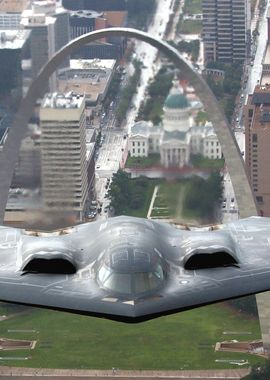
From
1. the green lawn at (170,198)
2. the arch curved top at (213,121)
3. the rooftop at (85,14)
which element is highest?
the arch curved top at (213,121)

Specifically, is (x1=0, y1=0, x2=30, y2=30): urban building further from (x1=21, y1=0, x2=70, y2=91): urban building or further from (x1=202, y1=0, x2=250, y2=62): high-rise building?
(x1=202, y1=0, x2=250, y2=62): high-rise building

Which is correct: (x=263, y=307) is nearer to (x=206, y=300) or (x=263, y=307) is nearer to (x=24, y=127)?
(x=24, y=127)

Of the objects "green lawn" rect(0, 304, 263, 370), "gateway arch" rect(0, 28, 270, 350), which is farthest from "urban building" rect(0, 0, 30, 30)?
"gateway arch" rect(0, 28, 270, 350)

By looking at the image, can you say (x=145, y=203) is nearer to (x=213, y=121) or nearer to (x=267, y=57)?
(x=213, y=121)

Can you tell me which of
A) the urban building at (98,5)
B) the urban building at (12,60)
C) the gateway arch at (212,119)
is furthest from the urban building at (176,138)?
the urban building at (98,5)

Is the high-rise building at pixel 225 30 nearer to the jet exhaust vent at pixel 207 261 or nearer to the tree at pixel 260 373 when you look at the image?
the tree at pixel 260 373

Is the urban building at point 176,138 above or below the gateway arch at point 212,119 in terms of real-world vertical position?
below

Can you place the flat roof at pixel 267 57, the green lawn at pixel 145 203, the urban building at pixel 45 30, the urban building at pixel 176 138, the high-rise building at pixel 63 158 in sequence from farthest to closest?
the flat roof at pixel 267 57
the urban building at pixel 45 30
the urban building at pixel 176 138
the green lawn at pixel 145 203
the high-rise building at pixel 63 158

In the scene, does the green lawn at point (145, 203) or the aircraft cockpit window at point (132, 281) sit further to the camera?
the green lawn at point (145, 203)
